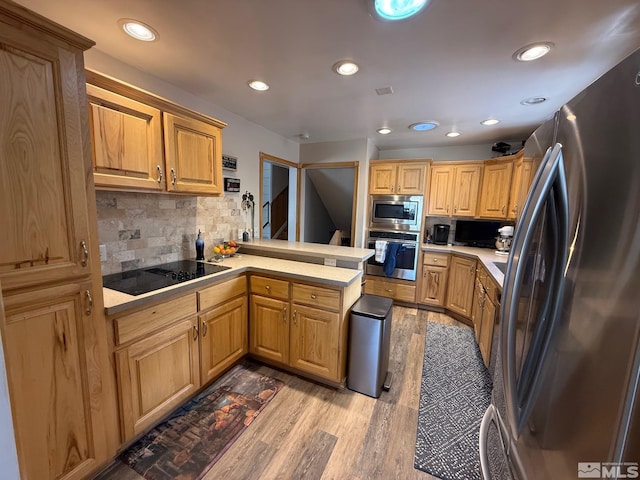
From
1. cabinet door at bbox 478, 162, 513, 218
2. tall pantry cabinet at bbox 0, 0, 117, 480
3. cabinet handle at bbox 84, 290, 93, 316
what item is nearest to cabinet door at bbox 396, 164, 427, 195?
cabinet door at bbox 478, 162, 513, 218

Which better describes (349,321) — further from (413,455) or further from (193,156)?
(193,156)

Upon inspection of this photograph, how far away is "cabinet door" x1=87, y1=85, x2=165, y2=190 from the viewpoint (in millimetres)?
1556

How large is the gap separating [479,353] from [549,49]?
2.60m

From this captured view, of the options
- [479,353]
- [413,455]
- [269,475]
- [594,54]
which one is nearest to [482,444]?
[413,455]

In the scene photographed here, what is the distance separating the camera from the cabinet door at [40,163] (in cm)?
101

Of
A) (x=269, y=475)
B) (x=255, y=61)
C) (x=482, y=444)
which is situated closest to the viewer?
(x=482, y=444)

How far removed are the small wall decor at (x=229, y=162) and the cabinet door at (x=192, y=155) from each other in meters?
0.51

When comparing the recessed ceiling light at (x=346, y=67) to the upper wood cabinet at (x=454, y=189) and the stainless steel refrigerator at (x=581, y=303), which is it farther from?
the upper wood cabinet at (x=454, y=189)

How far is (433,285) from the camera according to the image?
3.78 m

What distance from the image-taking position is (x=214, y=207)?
2777mm

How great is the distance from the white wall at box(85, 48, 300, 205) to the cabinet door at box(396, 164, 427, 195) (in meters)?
1.67

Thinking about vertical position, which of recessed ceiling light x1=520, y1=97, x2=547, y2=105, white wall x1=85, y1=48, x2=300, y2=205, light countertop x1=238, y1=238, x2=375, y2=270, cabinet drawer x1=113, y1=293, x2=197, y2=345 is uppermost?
recessed ceiling light x1=520, y1=97, x2=547, y2=105

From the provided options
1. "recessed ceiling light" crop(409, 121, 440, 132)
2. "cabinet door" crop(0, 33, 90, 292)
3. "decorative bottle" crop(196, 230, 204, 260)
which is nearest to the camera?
"cabinet door" crop(0, 33, 90, 292)

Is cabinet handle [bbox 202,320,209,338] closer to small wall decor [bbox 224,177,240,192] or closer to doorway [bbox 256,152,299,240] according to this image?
small wall decor [bbox 224,177,240,192]
